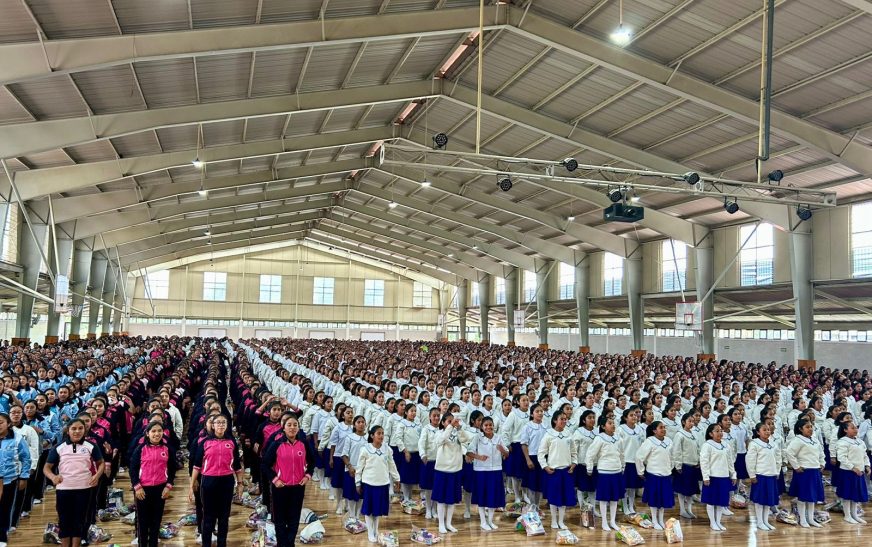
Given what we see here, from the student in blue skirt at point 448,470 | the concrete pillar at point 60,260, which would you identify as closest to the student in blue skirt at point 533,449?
the student in blue skirt at point 448,470

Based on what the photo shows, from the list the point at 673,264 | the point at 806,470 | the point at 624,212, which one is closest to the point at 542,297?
the point at 673,264

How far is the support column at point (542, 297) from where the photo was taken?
41.6m

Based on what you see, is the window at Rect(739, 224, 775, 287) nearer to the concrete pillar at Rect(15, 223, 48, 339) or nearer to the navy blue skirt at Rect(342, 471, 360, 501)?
the navy blue skirt at Rect(342, 471, 360, 501)

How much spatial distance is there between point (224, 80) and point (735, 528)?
15.2 meters

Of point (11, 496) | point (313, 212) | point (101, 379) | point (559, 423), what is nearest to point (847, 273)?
point (559, 423)

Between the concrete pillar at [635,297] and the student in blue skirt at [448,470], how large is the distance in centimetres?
2566

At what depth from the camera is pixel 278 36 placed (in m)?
14.5

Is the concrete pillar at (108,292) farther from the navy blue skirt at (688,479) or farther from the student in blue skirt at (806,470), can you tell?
the student in blue skirt at (806,470)

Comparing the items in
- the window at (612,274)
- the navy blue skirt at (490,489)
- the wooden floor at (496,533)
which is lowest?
the wooden floor at (496,533)

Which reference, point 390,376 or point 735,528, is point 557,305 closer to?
point 390,376

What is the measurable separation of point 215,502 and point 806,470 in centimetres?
808

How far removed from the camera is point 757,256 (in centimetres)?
2820

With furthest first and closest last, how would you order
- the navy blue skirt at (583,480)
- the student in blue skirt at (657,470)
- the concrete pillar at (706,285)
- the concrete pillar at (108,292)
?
the concrete pillar at (108,292) < the concrete pillar at (706,285) < the navy blue skirt at (583,480) < the student in blue skirt at (657,470)

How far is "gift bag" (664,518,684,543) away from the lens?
28.8ft
